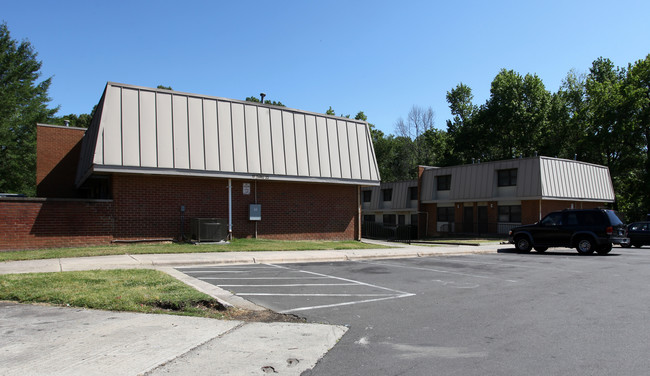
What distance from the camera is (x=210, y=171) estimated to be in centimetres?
1830

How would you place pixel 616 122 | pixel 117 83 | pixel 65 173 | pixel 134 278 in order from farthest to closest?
pixel 616 122 → pixel 65 173 → pixel 117 83 → pixel 134 278

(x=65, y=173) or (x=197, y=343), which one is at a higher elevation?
(x=65, y=173)

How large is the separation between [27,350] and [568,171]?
3635 centimetres

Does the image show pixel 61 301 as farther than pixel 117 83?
No

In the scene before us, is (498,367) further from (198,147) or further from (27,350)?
(198,147)

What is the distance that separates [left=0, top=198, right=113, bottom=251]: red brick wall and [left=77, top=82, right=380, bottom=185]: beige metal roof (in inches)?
61.9

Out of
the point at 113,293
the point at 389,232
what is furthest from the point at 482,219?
the point at 113,293

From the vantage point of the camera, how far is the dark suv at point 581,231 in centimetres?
1897

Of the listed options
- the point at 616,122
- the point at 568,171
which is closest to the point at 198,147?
the point at 568,171

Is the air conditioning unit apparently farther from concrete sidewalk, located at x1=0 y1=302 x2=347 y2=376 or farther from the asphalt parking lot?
concrete sidewalk, located at x1=0 y1=302 x2=347 y2=376

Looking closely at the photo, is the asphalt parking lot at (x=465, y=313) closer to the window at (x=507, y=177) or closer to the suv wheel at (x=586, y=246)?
the suv wheel at (x=586, y=246)

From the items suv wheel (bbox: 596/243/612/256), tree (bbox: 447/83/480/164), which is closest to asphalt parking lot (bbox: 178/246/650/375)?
suv wheel (bbox: 596/243/612/256)

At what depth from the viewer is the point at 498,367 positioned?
482cm

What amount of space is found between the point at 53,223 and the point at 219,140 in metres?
6.75
